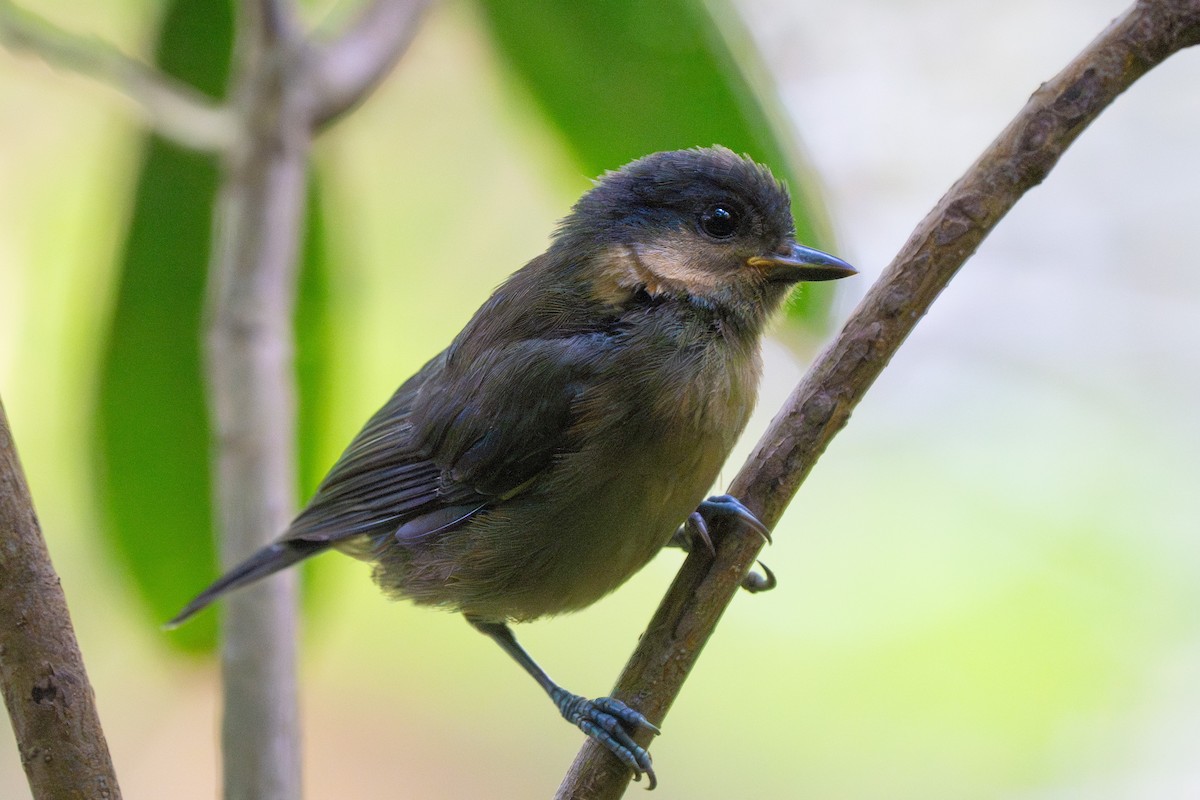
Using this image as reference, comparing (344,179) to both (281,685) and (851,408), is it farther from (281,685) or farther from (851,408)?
(851,408)

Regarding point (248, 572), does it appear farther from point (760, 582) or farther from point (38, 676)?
point (760, 582)

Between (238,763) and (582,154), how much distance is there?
1.43 metres

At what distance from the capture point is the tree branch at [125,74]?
2453 mm

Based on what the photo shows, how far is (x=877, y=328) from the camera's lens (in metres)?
1.72

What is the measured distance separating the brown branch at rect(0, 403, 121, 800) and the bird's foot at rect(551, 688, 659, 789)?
732 mm

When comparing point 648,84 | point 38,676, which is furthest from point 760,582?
point 38,676

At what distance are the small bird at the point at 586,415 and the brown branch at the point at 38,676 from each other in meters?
0.67

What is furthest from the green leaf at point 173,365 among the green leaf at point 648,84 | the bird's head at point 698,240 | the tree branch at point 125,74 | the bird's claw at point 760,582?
the bird's claw at point 760,582

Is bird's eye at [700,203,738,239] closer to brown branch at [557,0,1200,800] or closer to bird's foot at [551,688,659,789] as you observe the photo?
brown branch at [557,0,1200,800]

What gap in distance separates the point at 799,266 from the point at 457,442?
75 cm

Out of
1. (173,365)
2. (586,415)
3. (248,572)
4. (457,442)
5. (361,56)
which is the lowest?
(248,572)

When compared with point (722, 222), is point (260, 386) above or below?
below

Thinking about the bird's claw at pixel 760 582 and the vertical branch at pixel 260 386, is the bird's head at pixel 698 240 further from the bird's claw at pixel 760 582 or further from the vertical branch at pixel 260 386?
the vertical branch at pixel 260 386

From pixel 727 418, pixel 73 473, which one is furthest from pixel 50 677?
pixel 73 473
